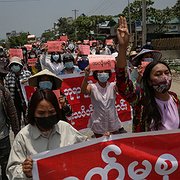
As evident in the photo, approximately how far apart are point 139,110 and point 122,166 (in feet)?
1.46

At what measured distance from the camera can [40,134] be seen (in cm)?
249

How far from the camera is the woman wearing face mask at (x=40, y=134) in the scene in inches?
94.7

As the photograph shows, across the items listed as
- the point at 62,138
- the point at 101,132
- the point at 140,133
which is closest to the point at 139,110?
the point at 140,133

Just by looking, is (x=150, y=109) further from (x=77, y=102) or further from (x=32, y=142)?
(x=77, y=102)

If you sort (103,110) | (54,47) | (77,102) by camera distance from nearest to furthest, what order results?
(103,110), (77,102), (54,47)

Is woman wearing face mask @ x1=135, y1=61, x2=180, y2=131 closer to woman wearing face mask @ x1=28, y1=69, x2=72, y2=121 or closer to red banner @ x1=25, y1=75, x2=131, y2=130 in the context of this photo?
woman wearing face mask @ x1=28, y1=69, x2=72, y2=121

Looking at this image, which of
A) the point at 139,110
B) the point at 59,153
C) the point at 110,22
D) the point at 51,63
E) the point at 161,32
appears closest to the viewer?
the point at 59,153

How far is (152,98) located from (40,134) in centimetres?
85

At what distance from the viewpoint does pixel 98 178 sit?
97.0 inches

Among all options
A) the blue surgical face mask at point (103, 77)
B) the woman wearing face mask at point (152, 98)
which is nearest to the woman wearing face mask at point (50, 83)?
the blue surgical face mask at point (103, 77)

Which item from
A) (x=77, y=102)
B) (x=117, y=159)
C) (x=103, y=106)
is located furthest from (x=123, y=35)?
(x=77, y=102)

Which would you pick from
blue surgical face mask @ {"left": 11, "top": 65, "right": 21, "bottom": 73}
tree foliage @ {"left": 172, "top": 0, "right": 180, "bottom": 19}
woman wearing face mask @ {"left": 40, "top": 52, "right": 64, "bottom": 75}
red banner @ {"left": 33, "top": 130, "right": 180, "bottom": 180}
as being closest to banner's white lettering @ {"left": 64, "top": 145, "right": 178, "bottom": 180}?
red banner @ {"left": 33, "top": 130, "right": 180, "bottom": 180}

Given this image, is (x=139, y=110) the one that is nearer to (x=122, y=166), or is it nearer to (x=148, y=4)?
(x=122, y=166)

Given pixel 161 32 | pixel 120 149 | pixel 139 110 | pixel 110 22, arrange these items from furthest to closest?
pixel 110 22
pixel 161 32
pixel 139 110
pixel 120 149
